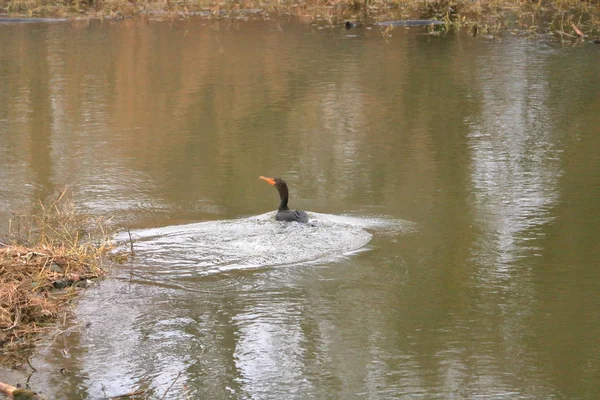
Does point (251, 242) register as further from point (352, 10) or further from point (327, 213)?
point (352, 10)

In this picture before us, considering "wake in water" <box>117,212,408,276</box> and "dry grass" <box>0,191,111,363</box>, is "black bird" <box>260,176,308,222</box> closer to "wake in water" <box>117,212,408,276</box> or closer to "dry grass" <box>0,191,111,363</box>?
"wake in water" <box>117,212,408,276</box>

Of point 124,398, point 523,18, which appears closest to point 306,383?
point 124,398

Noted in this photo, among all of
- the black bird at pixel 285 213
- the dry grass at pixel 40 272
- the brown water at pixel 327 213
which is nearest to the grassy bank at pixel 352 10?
the brown water at pixel 327 213

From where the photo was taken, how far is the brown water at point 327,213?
21.0ft

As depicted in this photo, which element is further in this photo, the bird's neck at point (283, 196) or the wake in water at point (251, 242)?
the bird's neck at point (283, 196)

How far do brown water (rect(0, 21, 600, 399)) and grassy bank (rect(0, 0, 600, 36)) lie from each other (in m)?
5.26

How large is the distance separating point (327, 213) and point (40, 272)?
3.12 metres

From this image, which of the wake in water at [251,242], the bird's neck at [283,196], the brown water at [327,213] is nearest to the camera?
the brown water at [327,213]

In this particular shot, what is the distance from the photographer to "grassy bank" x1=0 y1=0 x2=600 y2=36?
24.4 m

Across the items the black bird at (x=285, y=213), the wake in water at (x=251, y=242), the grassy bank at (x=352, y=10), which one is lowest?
the wake in water at (x=251, y=242)

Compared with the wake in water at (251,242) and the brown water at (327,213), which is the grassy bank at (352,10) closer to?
the brown water at (327,213)

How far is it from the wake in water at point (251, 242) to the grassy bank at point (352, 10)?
14.9 metres

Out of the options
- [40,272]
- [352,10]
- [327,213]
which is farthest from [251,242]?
[352,10]

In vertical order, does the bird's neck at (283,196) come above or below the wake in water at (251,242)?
above
